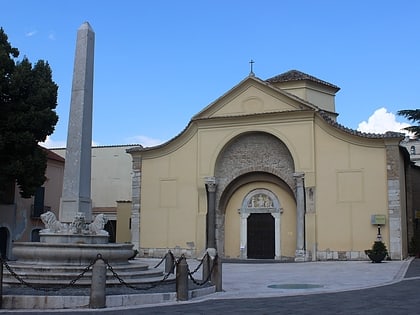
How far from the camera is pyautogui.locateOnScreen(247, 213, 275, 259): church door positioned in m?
29.0

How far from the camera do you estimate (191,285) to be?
537 inches

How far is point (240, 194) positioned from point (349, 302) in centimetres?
1900

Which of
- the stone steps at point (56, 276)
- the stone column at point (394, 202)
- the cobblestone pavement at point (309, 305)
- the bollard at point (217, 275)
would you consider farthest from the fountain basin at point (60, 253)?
the stone column at point (394, 202)

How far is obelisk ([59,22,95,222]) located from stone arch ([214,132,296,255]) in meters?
→ 16.1

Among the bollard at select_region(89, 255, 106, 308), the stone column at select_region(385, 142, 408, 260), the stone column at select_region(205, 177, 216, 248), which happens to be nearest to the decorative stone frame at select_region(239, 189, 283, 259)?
the stone column at select_region(205, 177, 216, 248)

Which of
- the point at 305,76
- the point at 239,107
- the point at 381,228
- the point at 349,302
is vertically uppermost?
the point at 305,76

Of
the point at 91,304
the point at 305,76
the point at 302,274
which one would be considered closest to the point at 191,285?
the point at 91,304

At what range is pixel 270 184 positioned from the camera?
1167 inches

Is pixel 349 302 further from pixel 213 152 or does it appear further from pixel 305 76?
pixel 305 76

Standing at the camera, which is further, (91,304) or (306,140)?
(306,140)

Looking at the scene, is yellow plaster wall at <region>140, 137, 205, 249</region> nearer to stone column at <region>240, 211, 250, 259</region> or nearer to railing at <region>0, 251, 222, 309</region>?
stone column at <region>240, 211, 250, 259</region>

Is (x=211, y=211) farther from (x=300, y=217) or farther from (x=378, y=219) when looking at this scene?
(x=378, y=219)

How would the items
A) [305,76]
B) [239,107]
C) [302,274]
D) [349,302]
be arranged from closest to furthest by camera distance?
[349,302], [302,274], [239,107], [305,76]

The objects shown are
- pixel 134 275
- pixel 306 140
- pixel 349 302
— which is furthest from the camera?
pixel 306 140
